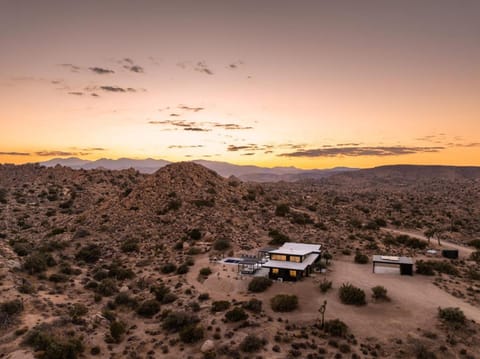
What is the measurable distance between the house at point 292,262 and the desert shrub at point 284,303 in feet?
15.0

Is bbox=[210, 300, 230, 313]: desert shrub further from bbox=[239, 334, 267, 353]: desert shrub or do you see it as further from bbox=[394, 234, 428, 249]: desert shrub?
bbox=[394, 234, 428, 249]: desert shrub

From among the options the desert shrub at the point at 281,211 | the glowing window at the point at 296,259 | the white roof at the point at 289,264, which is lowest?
the white roof at the point at 289,264

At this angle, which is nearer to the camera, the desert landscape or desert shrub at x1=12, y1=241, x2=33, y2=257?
the desert landscape

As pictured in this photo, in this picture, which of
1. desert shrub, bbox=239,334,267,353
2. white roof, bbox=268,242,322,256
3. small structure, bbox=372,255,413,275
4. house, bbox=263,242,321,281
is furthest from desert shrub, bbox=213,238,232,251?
desert shrub, bbox=239,334,267,353

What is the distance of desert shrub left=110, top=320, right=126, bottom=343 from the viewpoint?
24.1m

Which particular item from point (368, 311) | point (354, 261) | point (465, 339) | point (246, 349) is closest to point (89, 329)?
point (246, 349)

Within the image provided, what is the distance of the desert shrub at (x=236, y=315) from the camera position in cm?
2570

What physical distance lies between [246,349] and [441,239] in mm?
41715

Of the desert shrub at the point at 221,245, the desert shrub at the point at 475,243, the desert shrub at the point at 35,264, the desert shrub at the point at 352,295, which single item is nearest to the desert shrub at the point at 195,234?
the desert shrub at the point at 221,245

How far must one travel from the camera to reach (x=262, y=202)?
62094 mm

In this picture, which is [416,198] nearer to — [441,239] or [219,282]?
[441,239]

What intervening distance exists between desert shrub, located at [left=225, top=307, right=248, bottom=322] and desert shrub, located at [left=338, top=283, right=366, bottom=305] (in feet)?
28.1

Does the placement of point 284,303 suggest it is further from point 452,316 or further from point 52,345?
point 52,345

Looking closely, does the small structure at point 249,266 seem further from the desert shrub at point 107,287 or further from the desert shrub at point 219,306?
the desert shrub at point 107,287
